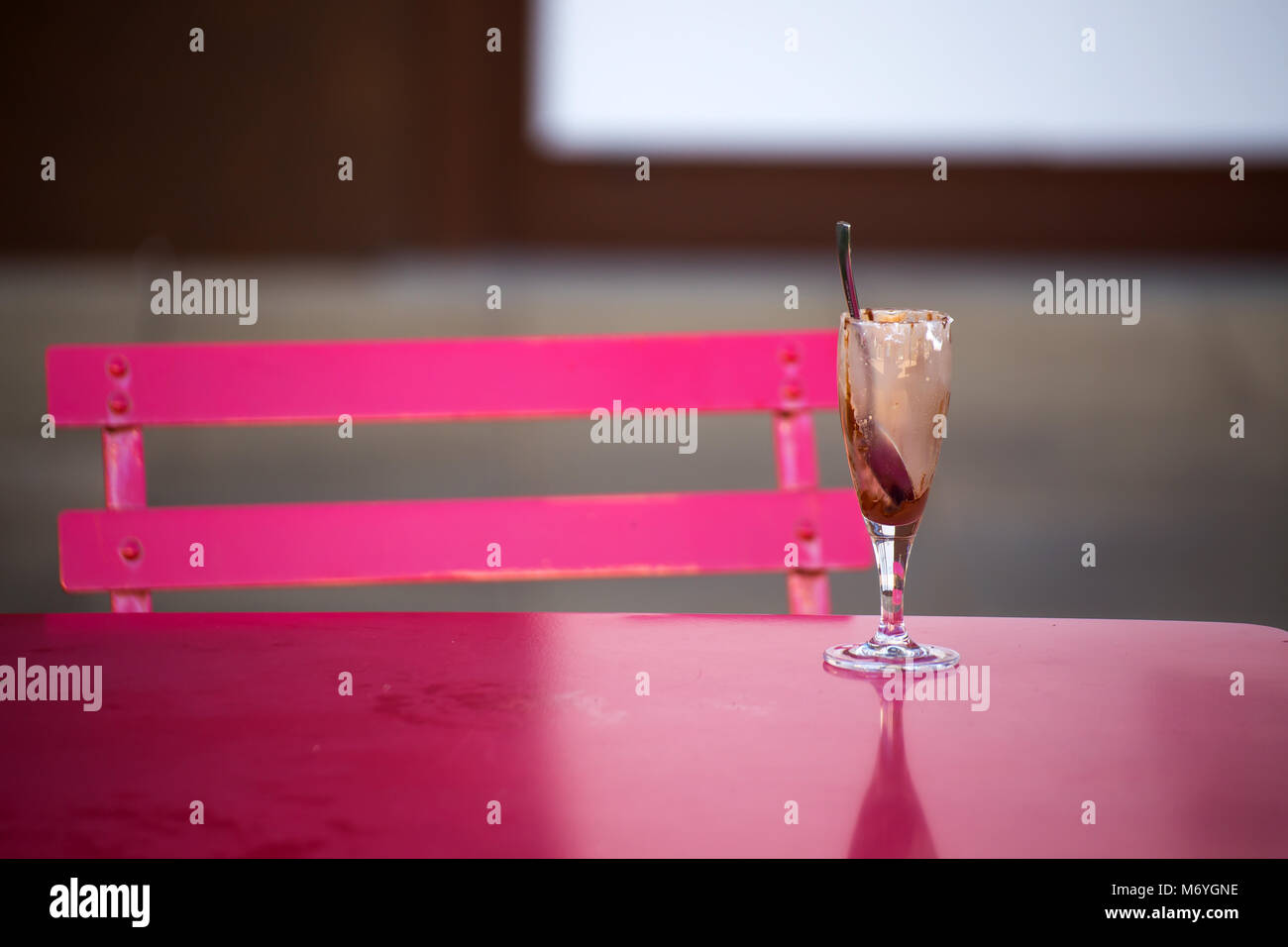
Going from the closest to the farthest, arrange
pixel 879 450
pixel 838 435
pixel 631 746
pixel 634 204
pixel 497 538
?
pixel 631 746, pixel 879 450, pixel 497 538, pixel 838 435, pixel 634 204

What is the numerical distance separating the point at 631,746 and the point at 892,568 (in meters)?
0.22

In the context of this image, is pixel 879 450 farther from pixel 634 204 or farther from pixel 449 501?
pixel 634 204

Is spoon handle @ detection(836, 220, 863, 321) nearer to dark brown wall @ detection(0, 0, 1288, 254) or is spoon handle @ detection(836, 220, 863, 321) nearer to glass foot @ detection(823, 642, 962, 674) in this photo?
glass foot @ detection(823, 642, 962, 674)

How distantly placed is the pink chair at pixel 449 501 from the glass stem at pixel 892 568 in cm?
42

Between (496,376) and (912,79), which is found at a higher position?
(912,79)

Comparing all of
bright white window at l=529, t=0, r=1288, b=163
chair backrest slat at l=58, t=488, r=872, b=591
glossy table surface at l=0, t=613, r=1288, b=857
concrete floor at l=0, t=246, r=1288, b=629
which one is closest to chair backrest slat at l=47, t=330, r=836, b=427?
chair backrest slat at l=58, t=488, r=872, b=591

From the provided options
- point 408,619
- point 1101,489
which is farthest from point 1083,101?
point 408,619

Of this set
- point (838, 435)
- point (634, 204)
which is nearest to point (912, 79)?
point (634, 204)

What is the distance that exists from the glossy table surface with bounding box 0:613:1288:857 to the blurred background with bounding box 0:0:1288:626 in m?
2.60

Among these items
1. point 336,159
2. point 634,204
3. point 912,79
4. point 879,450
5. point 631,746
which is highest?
point 912,79

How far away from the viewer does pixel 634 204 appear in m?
3.52

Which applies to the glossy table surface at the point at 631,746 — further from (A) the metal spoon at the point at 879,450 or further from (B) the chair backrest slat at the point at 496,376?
(B) the chair backrest slat at the point at 496,376

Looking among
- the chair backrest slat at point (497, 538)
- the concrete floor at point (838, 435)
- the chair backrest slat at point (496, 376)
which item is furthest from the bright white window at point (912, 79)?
the chair backrest slat at point (497, 538)
